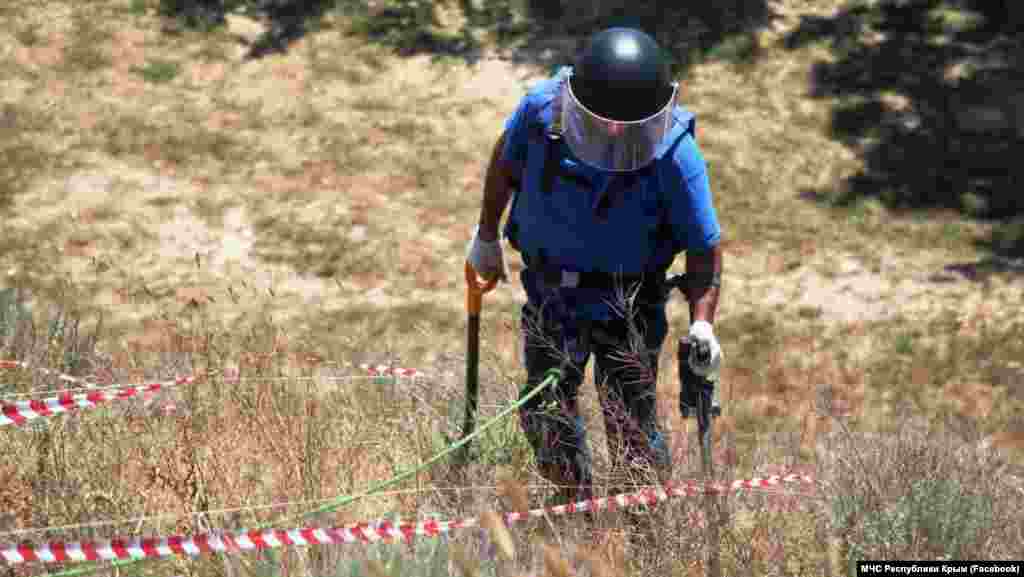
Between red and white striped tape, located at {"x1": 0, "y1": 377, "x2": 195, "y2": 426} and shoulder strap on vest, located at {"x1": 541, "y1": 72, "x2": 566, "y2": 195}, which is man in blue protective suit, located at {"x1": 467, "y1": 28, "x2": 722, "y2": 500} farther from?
red and white striped tape, located at {"x1": 0, "y1": 377, "x2": 195, "y2": 426}

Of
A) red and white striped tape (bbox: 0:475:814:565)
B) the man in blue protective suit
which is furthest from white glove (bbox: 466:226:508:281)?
red and white striped tape (bbox: 0:475:814:565)

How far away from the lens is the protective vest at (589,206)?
3551mm

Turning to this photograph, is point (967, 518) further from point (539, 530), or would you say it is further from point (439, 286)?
point (439, 286)

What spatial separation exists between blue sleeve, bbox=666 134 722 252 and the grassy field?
60 cm

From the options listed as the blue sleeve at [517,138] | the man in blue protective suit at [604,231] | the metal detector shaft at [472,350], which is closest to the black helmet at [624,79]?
the man in blue protective suit at [604,231]

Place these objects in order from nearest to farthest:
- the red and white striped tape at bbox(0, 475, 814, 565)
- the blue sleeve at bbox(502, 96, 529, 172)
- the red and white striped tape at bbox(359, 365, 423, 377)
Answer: the red and white striped tape at bbox(0, 475, 814, 565) < the blue sleeve at bbox(502, 96, 529, 172) < the red and white striped tape at bbox(359, 365, 423, 377)

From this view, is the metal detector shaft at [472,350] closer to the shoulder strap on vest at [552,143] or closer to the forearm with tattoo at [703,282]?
the shoulder strap on vest at [552,143]

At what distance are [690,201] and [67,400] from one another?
2.04m

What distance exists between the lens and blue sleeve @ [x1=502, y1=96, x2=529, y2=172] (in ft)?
12.3

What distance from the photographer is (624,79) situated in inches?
133

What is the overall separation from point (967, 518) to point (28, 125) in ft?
33.3

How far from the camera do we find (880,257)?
8.95 meters

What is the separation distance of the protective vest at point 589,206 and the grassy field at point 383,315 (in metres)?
0.38

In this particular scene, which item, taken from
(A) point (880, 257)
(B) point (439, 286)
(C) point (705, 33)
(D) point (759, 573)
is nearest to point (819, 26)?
(C) point (705, 33)
